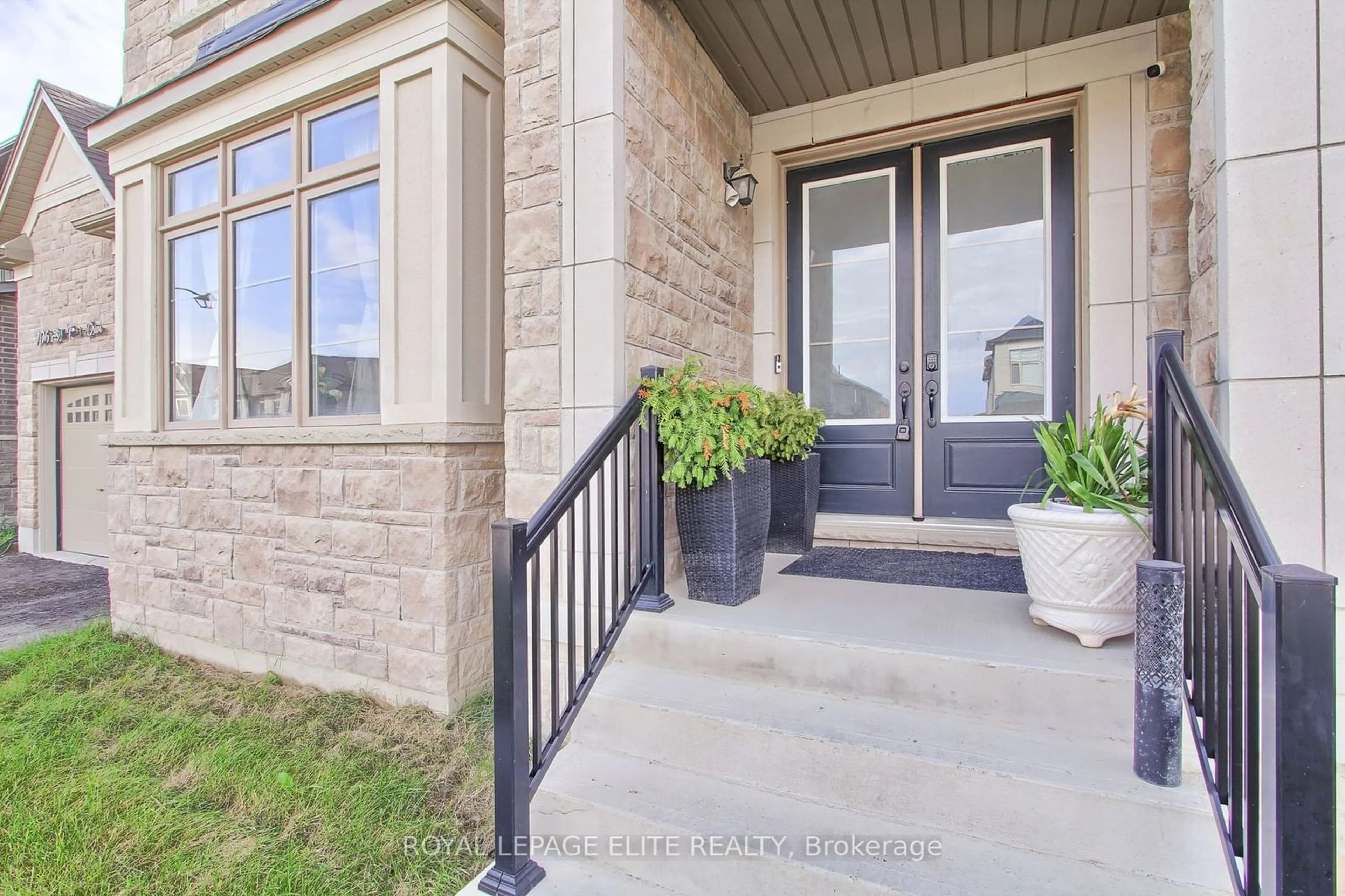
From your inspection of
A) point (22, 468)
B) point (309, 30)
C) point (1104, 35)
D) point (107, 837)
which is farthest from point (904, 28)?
point (22, 468)

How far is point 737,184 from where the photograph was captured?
3.50 m

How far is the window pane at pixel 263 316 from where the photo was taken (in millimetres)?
3633

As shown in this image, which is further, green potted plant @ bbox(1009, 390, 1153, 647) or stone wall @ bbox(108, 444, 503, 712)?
stone wall @ bbox(108, 444, 503, 712)

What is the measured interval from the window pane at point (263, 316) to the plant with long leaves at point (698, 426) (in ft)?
7.73

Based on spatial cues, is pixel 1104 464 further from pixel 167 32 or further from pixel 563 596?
pixel 167 32

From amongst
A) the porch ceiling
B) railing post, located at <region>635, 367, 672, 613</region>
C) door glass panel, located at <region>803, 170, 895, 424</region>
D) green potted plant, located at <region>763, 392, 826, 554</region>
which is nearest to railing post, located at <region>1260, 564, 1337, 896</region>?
railing post, located at <region>635, 367, 672, 613</region>

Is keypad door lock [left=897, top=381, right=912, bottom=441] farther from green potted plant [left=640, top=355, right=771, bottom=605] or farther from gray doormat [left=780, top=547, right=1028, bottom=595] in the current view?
green potted plant [left=640, top=355, right=771, bottom=605]

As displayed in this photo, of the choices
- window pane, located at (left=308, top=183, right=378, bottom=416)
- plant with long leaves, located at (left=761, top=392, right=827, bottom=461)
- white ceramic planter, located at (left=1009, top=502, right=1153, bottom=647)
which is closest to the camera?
white ceramic planter, located at (left=1009, top=502, right=1153, bottom=647)

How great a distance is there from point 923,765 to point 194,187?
4996 mm

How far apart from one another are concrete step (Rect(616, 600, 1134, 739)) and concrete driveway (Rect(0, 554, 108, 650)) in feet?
15.2

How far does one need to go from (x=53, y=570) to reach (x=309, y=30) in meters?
6.15

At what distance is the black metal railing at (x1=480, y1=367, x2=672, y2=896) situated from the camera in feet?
5.31

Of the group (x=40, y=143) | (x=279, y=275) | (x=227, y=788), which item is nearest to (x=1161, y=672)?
(x=227, y=788)

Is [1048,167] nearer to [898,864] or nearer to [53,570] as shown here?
[898,864]
